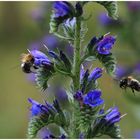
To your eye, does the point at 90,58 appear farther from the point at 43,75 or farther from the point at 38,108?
the point at 38,108

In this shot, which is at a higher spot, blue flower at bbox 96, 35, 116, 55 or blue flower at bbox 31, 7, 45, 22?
blue flower at bbox 31, 7, 45, 22

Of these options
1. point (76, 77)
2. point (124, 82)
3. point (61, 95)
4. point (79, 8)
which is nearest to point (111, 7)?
point (79, 8)

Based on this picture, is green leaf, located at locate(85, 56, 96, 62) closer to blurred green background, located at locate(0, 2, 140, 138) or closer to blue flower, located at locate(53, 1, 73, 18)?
blue flower, located at locate(53, 1, 73, 18)

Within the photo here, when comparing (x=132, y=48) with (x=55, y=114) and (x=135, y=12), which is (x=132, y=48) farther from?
(x=55, y=114)

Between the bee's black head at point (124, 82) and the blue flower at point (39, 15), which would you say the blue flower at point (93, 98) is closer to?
the bee's black head at point (124, 82)

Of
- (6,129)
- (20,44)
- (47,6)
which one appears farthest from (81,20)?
(20,44)

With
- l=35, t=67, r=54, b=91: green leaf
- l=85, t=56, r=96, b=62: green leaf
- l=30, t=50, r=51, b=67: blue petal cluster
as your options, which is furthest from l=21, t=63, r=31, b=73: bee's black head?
l=85, t=56, r=96, b=62: green leaf
